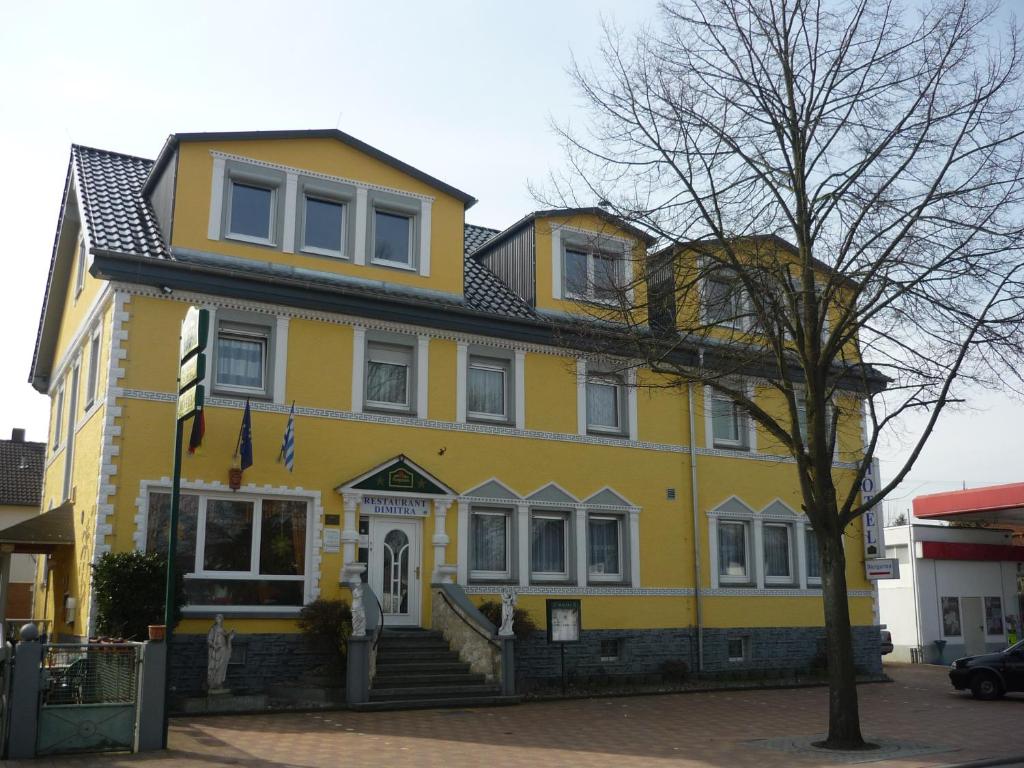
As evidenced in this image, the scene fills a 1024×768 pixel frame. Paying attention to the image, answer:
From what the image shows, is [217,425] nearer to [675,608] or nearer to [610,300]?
[610,300]

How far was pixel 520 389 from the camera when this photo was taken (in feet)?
73.7

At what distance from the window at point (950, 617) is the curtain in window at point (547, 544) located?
59.6 ft

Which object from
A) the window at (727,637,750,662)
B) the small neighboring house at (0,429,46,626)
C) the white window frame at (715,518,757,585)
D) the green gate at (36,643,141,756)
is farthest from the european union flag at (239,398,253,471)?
the small neighboring house at (0,429,46,626)

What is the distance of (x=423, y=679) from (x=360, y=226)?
892cm

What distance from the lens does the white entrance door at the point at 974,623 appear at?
35.0 metres

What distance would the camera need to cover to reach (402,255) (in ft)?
71.5

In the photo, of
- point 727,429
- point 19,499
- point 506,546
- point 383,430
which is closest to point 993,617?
point 727,429

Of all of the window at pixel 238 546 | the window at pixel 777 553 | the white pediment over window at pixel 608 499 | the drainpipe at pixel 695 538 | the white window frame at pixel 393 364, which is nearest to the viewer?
the window at pixel 238 546

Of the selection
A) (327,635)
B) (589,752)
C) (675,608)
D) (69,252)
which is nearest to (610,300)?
(589,752)

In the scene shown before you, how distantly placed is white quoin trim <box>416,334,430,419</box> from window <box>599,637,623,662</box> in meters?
6.35

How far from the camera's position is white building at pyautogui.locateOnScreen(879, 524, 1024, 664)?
112 ft

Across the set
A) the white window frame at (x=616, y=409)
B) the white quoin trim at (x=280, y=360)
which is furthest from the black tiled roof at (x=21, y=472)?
the white window frame at (x=616, y=409)

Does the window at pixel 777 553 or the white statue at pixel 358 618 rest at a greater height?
the window at pixel 777 553

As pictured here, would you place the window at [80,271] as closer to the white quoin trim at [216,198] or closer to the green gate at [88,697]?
the white quoin trim at [216,198]
